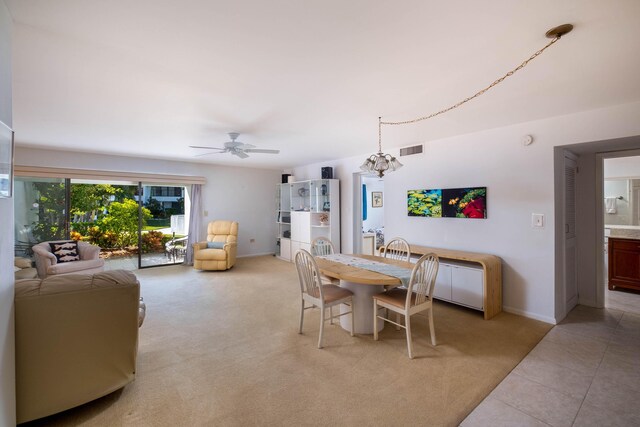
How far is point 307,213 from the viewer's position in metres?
6.33

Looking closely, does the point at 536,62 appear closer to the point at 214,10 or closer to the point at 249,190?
the point at 214,10

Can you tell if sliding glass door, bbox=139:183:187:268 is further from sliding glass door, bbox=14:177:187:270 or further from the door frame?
the door frame

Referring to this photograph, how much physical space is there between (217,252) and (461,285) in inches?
175

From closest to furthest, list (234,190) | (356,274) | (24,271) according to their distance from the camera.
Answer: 1. (356,274)
2. (24,271)
3. (234,190)

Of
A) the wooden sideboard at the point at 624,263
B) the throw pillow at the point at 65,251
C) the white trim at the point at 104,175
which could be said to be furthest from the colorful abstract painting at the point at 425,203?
the throw pillow at the point at 65,251

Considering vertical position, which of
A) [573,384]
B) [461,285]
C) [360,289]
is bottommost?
[573,384]

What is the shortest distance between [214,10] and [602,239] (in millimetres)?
4872

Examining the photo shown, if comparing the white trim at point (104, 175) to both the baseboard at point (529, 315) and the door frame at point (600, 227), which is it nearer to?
the baseboard at point (529, 315)

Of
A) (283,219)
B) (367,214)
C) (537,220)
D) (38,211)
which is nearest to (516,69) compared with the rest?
(537,220)

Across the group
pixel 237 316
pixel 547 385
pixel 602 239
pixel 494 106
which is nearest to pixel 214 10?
pixel 494 106

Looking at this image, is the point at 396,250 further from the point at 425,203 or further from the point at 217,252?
the point at 217,252

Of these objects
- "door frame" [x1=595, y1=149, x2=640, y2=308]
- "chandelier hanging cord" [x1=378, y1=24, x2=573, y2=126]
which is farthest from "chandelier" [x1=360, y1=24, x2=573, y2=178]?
"door frame" [x1=595, y1=149, x2=640, y2=308]

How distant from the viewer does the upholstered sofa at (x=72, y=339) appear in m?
1.67

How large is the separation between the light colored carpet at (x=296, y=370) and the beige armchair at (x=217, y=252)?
74.8 inches
